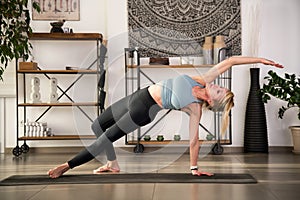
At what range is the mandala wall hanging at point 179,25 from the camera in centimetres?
630

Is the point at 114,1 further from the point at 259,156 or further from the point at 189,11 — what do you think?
the point at 259,156

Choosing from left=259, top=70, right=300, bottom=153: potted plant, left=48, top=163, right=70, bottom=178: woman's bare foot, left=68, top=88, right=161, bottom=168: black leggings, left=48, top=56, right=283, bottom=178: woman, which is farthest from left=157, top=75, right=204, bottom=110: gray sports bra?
left=259, top=70, right=300, bottom=153: potted plant

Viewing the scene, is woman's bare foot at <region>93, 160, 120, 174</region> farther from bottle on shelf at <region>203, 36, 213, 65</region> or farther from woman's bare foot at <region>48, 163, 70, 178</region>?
bottle on shelf at <region>203, 36, 213, 65</region>

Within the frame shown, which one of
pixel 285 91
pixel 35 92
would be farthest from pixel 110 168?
pixel 285 91

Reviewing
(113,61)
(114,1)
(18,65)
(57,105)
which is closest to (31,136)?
(57,105)

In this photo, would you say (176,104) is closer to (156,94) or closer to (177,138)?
(156,94)

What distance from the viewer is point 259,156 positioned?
5578mm

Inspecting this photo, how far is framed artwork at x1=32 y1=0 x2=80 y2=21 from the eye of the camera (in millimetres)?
6352

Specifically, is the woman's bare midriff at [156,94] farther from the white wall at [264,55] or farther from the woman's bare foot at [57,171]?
the white wall at [264,55]

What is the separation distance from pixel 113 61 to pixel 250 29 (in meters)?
1.71

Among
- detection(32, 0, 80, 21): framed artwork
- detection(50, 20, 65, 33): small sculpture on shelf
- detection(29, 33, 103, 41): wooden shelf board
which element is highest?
detection(32, 0, 80, 21): framed artwork

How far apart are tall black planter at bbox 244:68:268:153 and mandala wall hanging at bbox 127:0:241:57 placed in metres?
0.52

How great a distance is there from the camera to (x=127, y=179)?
3877 mm

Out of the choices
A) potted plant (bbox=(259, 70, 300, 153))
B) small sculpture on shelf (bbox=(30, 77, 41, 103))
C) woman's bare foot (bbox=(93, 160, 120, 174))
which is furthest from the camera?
small sculpture on shelf (bbox=(30, 77, 41, 103))
